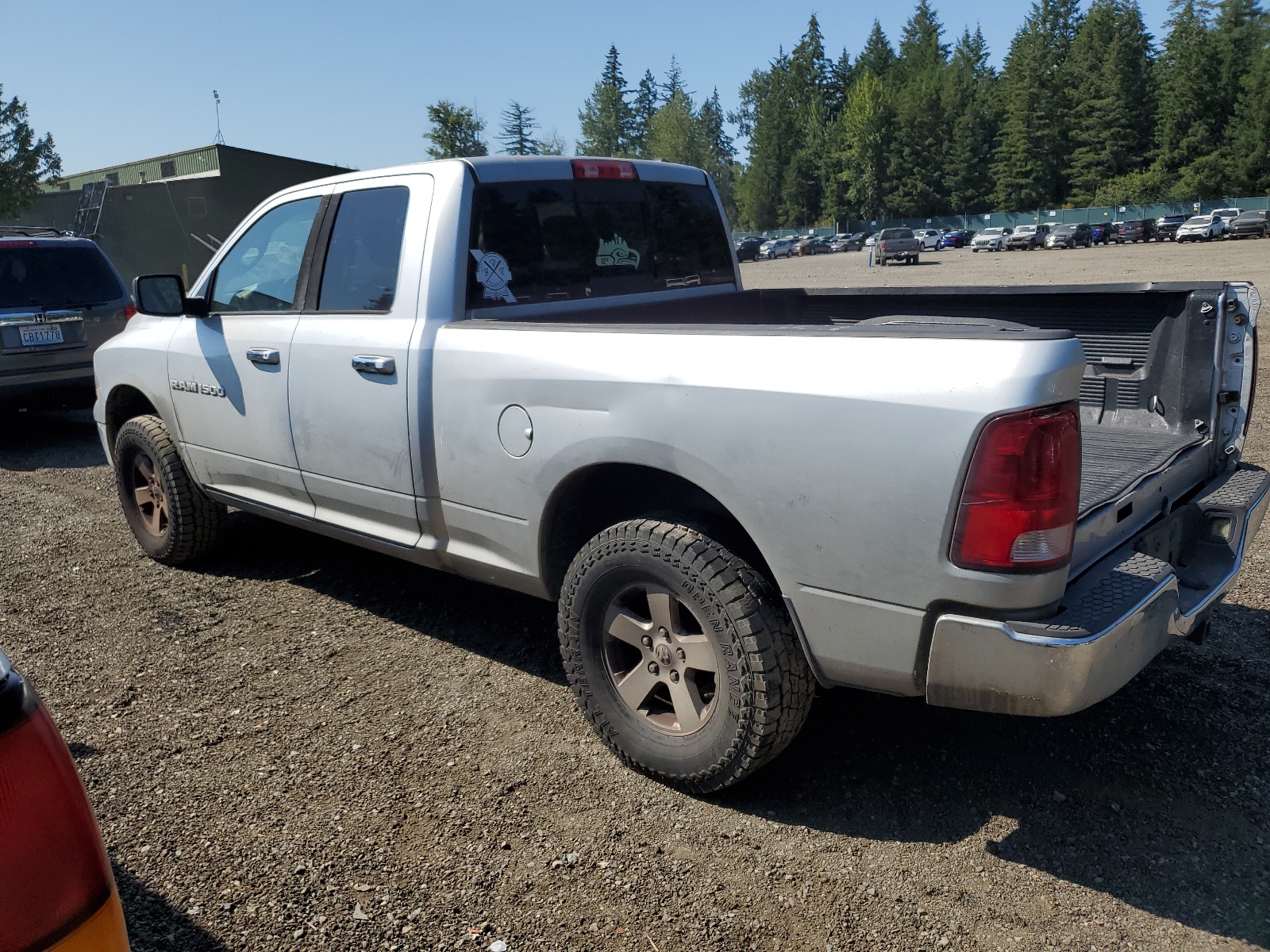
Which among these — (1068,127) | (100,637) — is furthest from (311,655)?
(1068,127)

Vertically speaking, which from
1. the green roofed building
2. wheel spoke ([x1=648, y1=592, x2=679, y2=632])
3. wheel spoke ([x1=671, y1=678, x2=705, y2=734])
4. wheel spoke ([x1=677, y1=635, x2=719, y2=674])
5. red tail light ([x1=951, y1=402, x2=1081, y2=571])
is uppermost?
the green roofed building

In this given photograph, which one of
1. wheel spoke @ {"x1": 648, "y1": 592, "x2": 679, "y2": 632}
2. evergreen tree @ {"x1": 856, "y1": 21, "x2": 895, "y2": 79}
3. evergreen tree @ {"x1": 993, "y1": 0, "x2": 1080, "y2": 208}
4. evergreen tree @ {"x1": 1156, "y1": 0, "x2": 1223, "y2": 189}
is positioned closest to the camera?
wheel spoke @ {"x1": 648, "y1": 592, "x2": 679, "y2": 632}

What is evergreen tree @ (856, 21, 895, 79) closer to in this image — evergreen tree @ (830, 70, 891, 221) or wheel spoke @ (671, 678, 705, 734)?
evergreen tree @ (830, 70, 891, 221)

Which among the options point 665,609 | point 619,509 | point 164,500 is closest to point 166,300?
point 164,500

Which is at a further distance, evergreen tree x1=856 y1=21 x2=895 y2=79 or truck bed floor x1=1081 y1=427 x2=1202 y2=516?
evergreen tree x1=856 y1=21 x2=895 y2=79

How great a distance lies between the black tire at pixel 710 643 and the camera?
275cm

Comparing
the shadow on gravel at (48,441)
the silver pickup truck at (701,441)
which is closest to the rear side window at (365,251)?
the silver pickup truck at (701,441)

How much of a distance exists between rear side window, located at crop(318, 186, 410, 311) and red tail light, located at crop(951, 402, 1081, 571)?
2343mm

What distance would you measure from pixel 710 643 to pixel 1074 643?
1.00 m

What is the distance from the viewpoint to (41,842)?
4.49ft

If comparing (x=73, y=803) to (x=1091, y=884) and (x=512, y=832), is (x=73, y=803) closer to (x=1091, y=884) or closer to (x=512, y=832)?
(x=512, y=832)

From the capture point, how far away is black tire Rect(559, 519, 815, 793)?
9.01ft

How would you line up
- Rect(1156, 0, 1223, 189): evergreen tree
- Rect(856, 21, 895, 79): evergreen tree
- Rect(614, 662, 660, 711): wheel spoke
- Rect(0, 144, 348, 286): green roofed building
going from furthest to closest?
Rect(856, 21, 895, 79): evergreen tree
Rect(1156, 0, 1223, 189): evergreen tree
Rect(0, 144, 348, 286): green roofed building
Rect(614, 662, 660, 711): wheel spoke

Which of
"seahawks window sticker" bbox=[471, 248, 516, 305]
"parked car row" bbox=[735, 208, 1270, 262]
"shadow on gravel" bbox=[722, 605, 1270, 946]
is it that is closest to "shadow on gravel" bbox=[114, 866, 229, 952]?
"shadow on gravel" bbox=[722, 605, 1270, 946]
